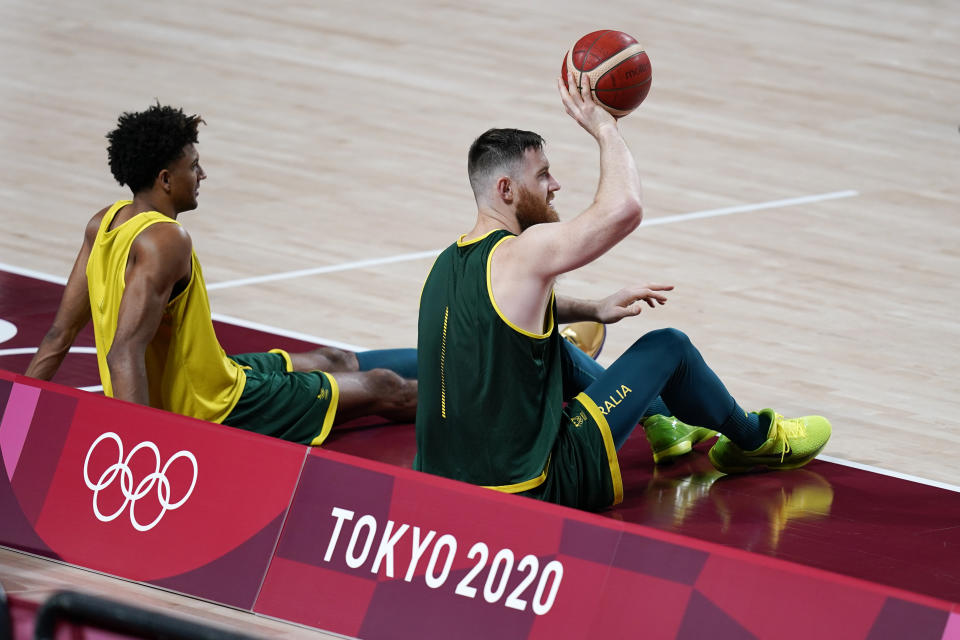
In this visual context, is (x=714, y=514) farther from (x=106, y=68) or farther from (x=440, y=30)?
(x=440, y=30)

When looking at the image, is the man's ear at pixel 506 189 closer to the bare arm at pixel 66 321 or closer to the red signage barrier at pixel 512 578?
the red signage barrier at pixel 512 578

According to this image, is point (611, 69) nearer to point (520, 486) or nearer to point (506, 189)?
point (506, 189)

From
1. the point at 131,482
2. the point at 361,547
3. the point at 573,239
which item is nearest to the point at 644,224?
the point at 573,239

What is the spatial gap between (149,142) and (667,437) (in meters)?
2.51

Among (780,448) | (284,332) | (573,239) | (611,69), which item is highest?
(611,69)

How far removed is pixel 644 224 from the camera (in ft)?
36.6

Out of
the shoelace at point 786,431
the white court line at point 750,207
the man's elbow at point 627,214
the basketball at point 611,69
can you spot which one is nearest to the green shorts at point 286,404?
the basketball at point 611,69

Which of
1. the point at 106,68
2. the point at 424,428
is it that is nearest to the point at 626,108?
the point at 424,428

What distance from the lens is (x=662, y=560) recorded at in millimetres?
4523

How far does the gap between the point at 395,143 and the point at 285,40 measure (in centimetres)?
362

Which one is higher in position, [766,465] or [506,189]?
[506,189]

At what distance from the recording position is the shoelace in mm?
6621

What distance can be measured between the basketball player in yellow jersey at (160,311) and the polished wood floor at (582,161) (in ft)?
6.75

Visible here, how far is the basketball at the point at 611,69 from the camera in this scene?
5.88 m
